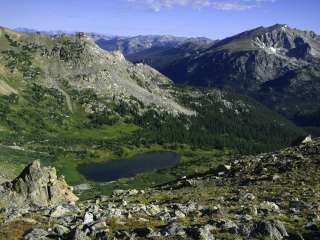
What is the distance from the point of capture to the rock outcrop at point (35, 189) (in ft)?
266

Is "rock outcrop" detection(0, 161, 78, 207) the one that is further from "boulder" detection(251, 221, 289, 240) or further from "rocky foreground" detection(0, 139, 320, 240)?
"boulder" detection(251, 221, 289, 240)

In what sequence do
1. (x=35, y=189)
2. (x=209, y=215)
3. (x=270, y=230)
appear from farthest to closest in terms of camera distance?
(x=35, y=189) < (x=209, y=215) < (x=270, y=230)

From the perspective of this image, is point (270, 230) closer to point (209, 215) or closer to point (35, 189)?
point (209, 215)

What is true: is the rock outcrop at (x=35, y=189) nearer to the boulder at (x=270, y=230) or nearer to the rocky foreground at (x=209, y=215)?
the rocky foreground at (x=209, y=215)

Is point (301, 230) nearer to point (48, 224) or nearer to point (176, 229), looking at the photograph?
point (176, 229)

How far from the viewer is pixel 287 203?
4422cm

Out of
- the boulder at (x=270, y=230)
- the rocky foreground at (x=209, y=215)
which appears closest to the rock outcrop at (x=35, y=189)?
the rocky foreground at (x=209, y=215)

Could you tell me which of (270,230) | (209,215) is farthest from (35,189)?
(270,230)

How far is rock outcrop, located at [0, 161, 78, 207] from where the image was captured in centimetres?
8106

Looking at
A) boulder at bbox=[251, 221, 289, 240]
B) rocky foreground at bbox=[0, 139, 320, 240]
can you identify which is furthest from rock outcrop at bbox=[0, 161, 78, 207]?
boulder at bbox=[251, 221, 289, 240]

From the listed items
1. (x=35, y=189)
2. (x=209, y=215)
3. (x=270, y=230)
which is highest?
(x=270, y=230)

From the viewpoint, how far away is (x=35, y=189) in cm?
8825

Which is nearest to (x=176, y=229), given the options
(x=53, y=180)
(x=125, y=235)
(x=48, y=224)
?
(x=125, y=235)

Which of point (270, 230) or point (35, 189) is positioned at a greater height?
point (270, 230)
